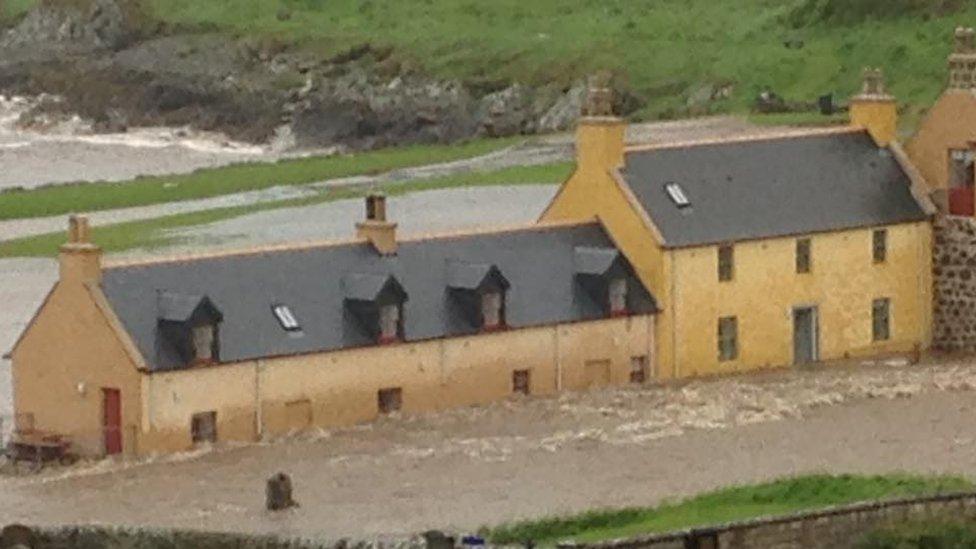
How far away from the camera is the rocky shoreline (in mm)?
111688

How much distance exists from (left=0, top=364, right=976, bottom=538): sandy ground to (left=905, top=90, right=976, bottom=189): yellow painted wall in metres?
5.09

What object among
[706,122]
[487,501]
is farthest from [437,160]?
[487,501]

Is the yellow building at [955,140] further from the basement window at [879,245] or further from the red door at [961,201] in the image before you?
the basement window at [879,245]

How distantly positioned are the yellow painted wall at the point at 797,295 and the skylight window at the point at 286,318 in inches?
278

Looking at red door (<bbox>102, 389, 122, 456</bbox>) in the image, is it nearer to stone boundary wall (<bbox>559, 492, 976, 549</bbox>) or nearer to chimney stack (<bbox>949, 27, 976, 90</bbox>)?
chimney stack (<bbox>949, 27, 976, 90</bbox>)

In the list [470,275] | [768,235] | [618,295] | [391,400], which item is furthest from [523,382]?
[768,235]

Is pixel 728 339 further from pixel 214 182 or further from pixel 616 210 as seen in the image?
pixel 214 182

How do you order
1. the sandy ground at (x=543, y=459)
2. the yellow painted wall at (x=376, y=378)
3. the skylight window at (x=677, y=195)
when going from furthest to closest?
1. the skylight window at (x=677, y=195)
2. the yellow painted wall at (x=376, y=378)
3. the sandy ground at (x=543, y=459)

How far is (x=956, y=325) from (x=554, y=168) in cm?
2631

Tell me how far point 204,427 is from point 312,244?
4336 mm

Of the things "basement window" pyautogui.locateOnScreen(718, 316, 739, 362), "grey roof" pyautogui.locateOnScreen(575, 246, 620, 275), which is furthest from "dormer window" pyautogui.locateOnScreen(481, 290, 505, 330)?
"basement window" pyautogui.locateOnScreen(718, 316, 739, 362)

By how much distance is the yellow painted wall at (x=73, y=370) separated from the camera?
55.1 metres

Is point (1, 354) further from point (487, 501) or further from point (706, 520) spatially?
point (706, 520)

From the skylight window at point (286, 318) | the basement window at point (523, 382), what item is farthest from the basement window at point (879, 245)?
the skylight window at point (286, 318)
